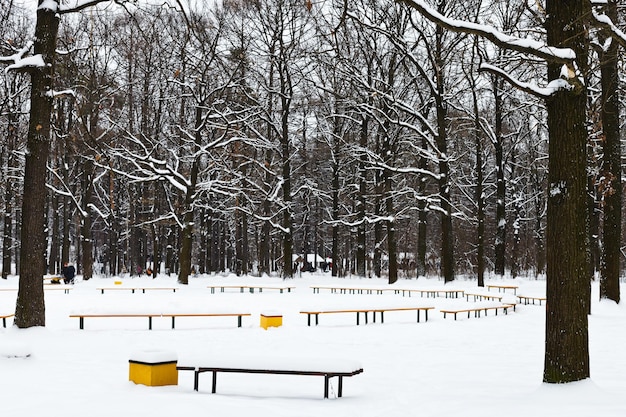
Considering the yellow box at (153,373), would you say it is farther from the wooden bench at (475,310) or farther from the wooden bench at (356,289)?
the wooden bench at (356,289)

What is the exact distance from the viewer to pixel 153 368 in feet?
26.0

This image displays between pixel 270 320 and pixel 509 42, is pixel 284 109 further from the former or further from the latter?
pixel 509 42

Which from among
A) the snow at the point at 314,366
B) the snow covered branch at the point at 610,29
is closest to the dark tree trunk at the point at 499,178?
the snow at the point at 314,366

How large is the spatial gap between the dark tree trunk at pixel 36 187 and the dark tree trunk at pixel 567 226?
947 centimetres

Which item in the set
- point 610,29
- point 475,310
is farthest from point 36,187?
point 475,310

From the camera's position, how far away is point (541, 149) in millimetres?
42969

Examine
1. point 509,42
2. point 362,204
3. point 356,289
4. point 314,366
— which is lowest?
point 356,289

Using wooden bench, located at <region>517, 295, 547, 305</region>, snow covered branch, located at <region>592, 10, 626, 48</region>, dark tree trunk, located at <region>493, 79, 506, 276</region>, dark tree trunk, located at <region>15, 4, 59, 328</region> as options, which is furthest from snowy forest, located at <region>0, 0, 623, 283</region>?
snow covered branch, located at <region>592, 10, 626, 48</region>

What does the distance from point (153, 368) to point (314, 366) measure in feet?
6.72

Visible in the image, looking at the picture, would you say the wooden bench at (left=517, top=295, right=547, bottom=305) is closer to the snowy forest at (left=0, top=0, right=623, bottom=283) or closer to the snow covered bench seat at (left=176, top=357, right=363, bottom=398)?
the snowy forest at (left=0, top=0, right=623, bottom=283)

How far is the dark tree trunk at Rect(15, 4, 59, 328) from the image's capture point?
12273mm

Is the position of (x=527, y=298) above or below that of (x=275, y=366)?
below

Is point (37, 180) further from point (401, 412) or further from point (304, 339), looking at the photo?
point (401, 412)

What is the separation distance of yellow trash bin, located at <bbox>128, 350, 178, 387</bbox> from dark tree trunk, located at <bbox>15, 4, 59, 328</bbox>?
16.9 ft
